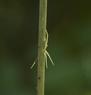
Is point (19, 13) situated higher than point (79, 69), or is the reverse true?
point (19, 13)

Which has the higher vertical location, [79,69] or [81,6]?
[81,6]

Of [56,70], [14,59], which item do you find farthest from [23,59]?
[56,70]

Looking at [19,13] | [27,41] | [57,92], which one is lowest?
[57,92]

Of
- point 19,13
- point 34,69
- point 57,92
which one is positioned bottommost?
point 57,92

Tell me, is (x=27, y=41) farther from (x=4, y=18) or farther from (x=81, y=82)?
(x=81, y=82)

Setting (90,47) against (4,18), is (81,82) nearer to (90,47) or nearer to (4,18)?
(90,47)

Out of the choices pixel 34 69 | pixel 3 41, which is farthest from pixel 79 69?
pixel 3 41
